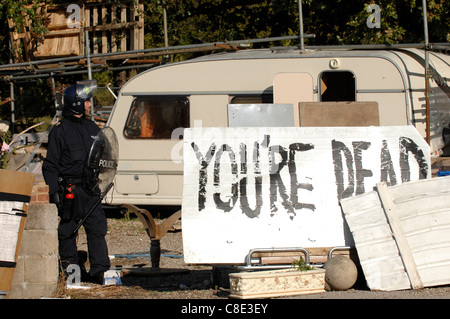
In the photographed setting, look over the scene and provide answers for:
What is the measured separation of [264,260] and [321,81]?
4.91m

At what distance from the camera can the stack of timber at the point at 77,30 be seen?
15.6m

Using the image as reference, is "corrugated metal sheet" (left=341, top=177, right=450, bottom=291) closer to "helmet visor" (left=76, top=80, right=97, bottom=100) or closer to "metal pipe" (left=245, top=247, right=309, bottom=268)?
"metal pipe" (left=245, top=247, right=309, bottom=268)

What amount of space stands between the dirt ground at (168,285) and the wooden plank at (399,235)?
4.8 inches

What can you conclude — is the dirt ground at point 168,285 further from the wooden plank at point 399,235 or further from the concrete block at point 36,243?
the concrete block at point 36,243

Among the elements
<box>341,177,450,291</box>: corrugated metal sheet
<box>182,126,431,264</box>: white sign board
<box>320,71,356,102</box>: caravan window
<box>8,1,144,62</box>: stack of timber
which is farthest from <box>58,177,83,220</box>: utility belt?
<box>8,1,144,62</box>: stack of timber

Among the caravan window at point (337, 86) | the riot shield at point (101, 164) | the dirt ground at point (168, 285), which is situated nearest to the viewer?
the dirt ground at point (168, 285)

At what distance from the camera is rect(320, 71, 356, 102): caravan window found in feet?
35.2

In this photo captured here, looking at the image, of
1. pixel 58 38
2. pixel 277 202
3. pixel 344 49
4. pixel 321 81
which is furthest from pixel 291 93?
pixel 58 38

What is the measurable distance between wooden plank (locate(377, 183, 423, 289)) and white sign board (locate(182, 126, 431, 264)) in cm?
26

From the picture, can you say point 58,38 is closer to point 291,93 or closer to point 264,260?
point 291,93

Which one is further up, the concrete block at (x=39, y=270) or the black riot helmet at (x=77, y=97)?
the black riot helmet at (x=77, y=97)

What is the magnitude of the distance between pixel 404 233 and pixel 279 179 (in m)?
1.20

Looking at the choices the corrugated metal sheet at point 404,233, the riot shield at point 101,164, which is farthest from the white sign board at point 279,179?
the riot shield at point 101,164

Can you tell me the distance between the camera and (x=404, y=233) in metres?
6.15
